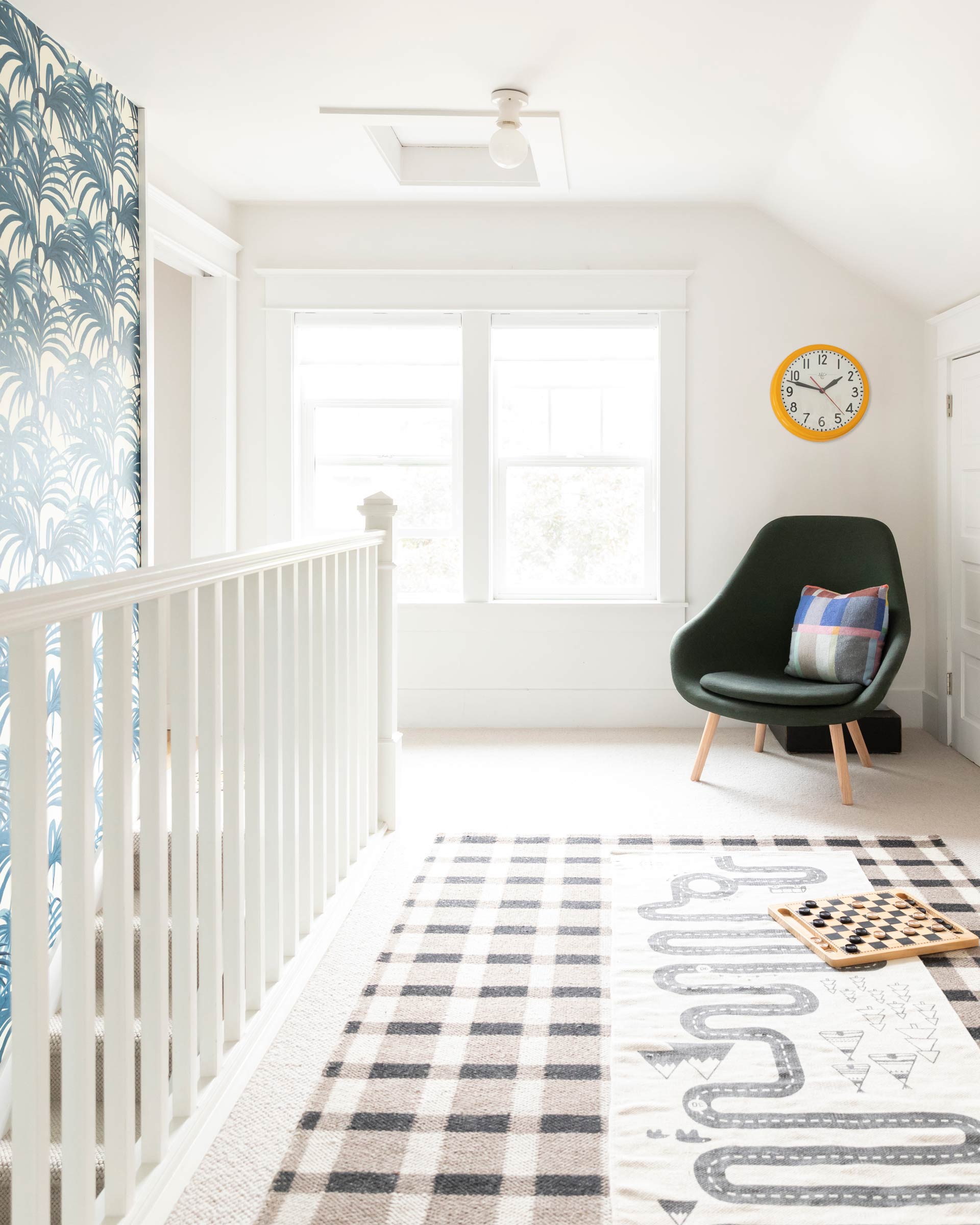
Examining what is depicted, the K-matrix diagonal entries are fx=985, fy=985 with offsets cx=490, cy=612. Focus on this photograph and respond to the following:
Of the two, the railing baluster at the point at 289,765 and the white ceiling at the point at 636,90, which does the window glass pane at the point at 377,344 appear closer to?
the white ceiling at the point at 636,90

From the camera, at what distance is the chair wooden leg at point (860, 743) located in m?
3.67

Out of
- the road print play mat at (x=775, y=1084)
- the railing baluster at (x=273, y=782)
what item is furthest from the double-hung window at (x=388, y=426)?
the railing baluster at (x=273, y=782)

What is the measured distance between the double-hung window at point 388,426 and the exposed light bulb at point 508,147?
4.27ft

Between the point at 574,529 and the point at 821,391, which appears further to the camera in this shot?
the point at 574,529

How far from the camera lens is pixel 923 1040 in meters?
1.80

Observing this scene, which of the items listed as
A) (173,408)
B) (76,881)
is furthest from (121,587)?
(173,408)

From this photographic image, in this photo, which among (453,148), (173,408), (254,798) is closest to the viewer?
(254,798)

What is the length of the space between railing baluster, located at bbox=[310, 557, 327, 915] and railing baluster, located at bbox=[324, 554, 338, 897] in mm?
12

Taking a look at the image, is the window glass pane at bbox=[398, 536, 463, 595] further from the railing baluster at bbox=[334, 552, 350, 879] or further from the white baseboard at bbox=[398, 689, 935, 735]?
the railing baluster at bbox=[334, 552, 350, 879]

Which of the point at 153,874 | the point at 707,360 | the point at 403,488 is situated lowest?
the point at 153,874

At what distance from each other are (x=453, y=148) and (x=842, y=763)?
2733 millimetres

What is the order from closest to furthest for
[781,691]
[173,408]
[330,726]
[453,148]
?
1. [330,726]
2. [781,691]
3. [453,148]
4. [173,408]

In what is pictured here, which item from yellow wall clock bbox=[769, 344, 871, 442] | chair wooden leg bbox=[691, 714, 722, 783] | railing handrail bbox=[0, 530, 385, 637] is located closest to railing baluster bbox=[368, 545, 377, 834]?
railing handrail bbox=[0, 530, 385, 637]

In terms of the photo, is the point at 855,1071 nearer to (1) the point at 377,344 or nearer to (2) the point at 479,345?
(2) the point at 479,345
